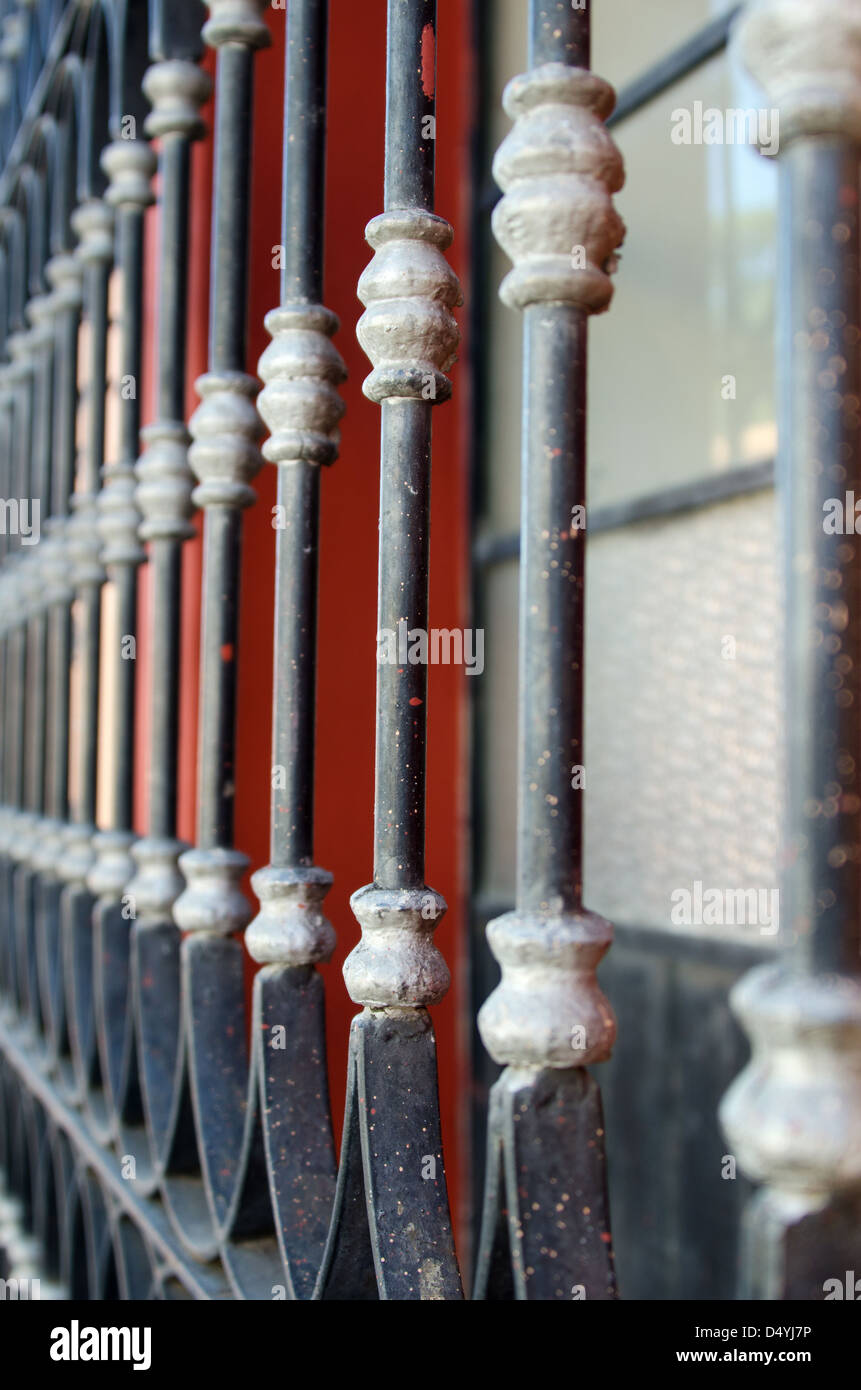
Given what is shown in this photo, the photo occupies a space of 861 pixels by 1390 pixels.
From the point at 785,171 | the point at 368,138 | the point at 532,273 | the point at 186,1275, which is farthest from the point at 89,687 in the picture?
the point at 785,171

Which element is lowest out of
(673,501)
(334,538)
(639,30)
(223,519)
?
(223,519)

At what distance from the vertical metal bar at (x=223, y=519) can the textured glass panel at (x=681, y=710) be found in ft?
3.94

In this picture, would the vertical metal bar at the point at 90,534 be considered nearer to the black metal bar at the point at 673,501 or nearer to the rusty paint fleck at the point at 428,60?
the black metal bar at the point at 673,501

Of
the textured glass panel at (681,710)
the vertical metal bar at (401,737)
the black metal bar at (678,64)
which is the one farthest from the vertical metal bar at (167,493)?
the black metal bar at (678,64)

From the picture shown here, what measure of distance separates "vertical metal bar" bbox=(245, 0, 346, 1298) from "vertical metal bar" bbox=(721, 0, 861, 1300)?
532 mm

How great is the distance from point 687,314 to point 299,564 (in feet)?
5.67

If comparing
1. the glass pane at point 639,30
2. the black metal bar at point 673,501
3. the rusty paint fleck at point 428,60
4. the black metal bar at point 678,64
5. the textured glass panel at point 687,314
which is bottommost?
the rusty paint fleck at point 428,60

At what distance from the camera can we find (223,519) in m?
1.21

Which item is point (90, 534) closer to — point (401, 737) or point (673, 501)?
point (401, 737)

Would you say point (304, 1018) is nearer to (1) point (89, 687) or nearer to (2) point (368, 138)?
(1) point (89, 687)

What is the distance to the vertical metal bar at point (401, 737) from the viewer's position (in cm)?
79

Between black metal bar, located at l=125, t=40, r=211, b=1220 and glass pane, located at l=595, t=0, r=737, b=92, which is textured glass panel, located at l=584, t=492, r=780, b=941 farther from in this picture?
black metal bar, located at l=125, t=40, r=211, b=1220

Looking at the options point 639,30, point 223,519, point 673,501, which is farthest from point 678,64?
point 223,519

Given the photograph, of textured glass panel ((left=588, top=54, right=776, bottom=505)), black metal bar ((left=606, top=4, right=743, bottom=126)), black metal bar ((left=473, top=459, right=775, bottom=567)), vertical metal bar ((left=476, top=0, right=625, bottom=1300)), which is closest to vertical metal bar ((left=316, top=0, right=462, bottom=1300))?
vertical metal bar ((left=476, top=0, right=625, bottom=1300))
